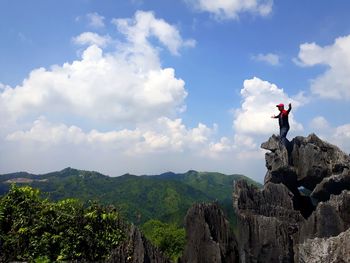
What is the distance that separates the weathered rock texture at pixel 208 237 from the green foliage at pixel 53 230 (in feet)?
15.8

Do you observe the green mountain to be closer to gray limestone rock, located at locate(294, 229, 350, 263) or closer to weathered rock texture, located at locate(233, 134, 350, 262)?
weathered rock texture, located at locate(233, 134, 350, 262)

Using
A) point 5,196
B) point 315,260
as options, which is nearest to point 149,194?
point 5,196

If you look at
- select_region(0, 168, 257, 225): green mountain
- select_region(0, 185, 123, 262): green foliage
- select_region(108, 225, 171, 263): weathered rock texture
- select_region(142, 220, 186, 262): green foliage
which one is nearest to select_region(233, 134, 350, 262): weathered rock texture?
select_region(108, 225, 171, 263): weathered rock texture

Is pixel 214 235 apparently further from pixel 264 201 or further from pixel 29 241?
pixel 29 241

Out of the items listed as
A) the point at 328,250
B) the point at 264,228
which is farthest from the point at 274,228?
the point at 328,250

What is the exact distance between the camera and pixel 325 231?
1327 cm

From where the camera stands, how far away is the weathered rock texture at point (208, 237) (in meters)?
13.5

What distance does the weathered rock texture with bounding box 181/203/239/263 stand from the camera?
13.5 metres

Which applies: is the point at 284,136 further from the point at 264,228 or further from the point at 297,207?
the point at 264,228

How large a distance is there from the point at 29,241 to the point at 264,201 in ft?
34.5

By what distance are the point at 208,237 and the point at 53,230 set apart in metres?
8.37

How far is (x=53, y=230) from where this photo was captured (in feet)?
60.9

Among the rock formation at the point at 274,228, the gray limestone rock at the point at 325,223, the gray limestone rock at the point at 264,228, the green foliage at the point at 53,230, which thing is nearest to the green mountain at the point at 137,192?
the green foliage at the point at 53,230

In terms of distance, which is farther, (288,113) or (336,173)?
(288,113)
